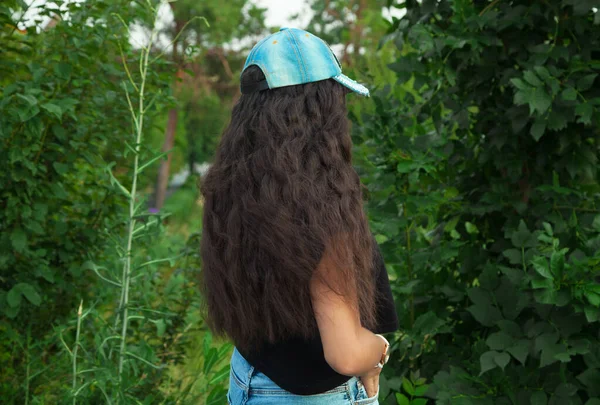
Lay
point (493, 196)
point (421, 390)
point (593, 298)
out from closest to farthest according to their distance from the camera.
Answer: point (593, 298) < point (421, 390) < point (493, 196)

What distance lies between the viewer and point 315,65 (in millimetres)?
1597

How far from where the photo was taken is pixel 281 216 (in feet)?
4.79

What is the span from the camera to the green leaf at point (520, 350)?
A: 80.9 inches

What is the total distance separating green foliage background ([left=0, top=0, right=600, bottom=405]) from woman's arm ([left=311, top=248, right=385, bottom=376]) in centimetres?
68

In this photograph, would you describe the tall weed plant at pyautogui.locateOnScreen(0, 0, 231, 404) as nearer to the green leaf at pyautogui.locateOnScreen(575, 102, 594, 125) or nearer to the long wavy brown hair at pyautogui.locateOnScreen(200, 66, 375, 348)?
the long wavy brown hair at pyautogui.locateOnScreen(200, 66, 375, 348)

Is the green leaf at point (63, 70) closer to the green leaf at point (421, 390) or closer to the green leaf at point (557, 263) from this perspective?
the green leaf at point (421, 390)

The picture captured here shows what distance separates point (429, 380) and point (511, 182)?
0.73 meters

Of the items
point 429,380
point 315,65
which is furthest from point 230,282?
point 429,380

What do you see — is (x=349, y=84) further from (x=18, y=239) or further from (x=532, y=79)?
(x=18, y=239)

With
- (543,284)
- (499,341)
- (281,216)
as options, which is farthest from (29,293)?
(543,284)

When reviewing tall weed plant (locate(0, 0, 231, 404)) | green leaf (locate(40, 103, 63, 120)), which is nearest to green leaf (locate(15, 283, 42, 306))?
tall weed plant (locate(0, 0, 231, 404))

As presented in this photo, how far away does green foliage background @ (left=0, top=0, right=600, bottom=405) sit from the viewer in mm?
2143

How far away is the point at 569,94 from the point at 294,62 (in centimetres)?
94

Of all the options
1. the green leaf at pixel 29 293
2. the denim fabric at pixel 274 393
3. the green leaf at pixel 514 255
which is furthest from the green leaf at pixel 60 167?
the green leaf at pixel 514 255
